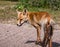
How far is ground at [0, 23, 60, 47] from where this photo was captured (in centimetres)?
895

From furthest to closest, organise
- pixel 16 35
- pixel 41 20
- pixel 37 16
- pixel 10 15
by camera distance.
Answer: pixel 10 15 < pixel 16 35 < pixel 37 16 < pixel 41 20

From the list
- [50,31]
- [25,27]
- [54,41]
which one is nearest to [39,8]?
[25,27]

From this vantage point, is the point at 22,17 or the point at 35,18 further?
the point at 35,18

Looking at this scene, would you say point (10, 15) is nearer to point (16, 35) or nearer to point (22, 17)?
point (16, 35)

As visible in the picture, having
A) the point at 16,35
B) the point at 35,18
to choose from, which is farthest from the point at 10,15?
the point at 35,18

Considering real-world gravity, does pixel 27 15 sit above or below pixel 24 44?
above

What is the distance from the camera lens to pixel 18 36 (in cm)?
1016

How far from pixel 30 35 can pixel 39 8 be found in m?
6.20

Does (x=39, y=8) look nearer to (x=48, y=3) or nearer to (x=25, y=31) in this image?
(x=48, y=3)

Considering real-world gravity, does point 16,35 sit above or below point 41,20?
below

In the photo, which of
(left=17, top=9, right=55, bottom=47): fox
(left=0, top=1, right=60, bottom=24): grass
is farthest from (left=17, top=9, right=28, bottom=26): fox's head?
(left=0, top=1, right=60, bottom=24): grass

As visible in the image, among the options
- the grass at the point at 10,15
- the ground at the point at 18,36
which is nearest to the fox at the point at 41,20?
the ground at the point at 18,36

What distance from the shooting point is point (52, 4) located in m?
16.2

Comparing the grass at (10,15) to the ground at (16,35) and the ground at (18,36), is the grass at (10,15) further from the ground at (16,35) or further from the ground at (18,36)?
the ground at (18,36)
